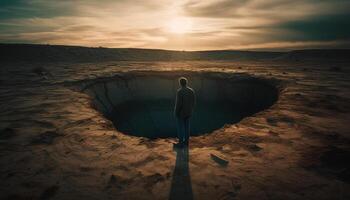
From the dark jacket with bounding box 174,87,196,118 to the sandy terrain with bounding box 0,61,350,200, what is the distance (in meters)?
0.75

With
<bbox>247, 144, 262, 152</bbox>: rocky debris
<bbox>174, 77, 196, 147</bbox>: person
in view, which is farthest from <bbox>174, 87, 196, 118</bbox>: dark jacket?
<bbox>247, 144, 262, 152</bbox>: rocky debris

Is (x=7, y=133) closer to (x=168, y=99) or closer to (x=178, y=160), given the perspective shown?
(x=178, y=160)

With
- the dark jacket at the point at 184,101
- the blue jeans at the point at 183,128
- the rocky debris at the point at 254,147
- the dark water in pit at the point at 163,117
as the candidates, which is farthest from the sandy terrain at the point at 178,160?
the dark water in pit at the point at 163,117

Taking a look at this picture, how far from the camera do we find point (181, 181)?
397 cm

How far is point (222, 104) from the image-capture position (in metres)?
15.8

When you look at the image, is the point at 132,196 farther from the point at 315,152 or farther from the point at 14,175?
the point at 315,152

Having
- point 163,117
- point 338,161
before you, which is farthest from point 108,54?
point 338,161

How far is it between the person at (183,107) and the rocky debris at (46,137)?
3.07 m

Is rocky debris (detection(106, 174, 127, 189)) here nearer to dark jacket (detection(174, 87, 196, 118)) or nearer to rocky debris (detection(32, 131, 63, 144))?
dark jacket (detection(174, 87, 196, 118))

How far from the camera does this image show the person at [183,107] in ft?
18.5

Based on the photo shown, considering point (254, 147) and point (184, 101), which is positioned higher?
point (184, 101)

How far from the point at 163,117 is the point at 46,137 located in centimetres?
939

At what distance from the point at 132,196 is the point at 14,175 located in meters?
2.25

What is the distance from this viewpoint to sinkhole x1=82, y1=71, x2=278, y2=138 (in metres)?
13.2
